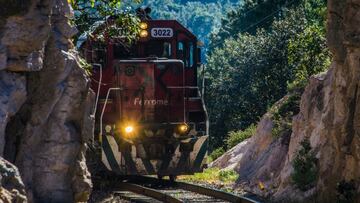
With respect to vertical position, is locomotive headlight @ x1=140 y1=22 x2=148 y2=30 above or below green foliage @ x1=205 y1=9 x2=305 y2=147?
above

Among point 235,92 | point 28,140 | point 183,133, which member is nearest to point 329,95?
point 183,133

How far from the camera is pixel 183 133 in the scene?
59.9ft

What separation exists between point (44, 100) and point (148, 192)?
586 centimetres

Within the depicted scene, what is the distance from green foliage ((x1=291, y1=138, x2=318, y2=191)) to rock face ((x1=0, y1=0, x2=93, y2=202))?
4.77 meters

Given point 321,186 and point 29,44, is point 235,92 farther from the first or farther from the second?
point 29,44

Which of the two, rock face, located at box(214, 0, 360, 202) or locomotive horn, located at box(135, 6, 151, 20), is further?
locomotive horn, located at box(135, 6, 151, 20)

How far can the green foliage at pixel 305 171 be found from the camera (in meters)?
16.0

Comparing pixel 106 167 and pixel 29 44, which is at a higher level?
pixel 29 44

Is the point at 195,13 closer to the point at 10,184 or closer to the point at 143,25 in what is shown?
the point at 143,25

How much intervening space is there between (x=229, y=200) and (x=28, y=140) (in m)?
5.54

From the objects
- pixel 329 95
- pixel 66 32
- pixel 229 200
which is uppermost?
pixel 66 32

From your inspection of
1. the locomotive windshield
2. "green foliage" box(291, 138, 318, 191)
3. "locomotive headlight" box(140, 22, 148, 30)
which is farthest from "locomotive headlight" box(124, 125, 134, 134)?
"green foliage" box(291, 138, 318, 191)

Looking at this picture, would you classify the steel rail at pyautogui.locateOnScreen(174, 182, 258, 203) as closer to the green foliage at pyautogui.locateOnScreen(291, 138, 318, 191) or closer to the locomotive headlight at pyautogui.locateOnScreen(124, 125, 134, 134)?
the green foliage at pyautogui.locateOnScreen(291, 138, 318, 191)

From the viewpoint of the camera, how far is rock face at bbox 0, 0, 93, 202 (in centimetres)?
1047
